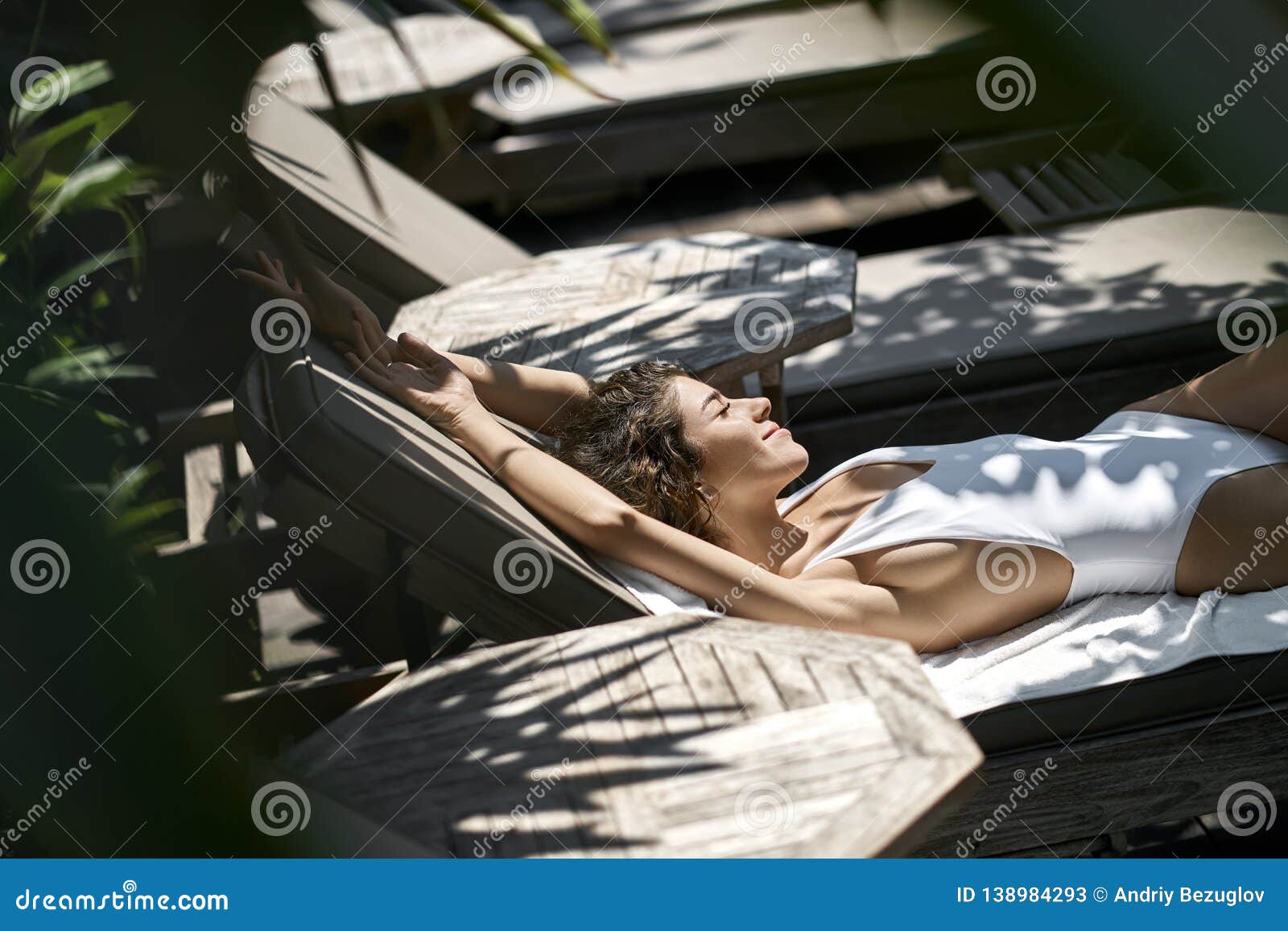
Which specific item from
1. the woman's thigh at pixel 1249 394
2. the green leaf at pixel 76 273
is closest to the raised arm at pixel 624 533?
the green leaf at pixel 76 273

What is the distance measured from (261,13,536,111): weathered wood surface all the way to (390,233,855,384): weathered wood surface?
6.35ft

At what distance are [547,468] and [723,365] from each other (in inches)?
26.1

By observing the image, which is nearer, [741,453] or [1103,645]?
[1103,645]

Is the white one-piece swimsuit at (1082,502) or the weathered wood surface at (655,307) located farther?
the weathered wood surface at (655,307)

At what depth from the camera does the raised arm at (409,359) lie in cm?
223

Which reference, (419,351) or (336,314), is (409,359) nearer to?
(419,351)

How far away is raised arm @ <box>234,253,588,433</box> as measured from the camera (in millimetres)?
2229

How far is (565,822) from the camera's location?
136 cm

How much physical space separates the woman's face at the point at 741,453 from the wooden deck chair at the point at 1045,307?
103 cm

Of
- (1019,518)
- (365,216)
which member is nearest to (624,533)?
(1019,518)

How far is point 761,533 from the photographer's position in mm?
2258

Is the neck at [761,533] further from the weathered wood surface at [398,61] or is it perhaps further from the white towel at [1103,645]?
the weathered wood surface at [398,61]

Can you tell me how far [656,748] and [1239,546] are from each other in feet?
4.20
